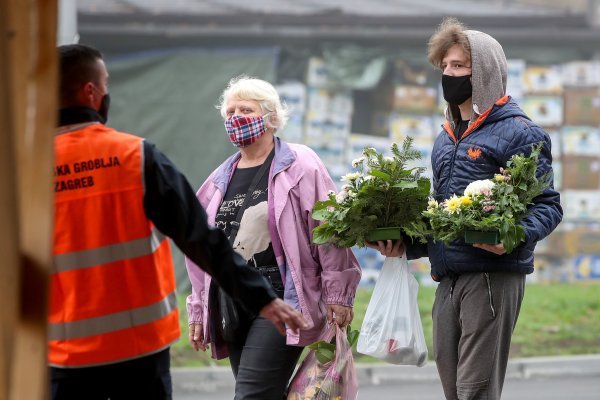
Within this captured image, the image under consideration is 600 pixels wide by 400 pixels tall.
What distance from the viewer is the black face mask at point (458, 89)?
18.8 feet

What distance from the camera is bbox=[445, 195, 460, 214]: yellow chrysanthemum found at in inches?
209

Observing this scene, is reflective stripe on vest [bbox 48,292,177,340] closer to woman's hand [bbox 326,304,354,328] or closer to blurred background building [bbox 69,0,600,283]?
woman's hand [bbox 326,304,354,328]

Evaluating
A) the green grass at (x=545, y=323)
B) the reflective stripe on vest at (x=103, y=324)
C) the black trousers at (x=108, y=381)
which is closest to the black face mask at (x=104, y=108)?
the reflective stripe on vest at (x=103, y=324)

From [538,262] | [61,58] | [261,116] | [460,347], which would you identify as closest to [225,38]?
[538,262]

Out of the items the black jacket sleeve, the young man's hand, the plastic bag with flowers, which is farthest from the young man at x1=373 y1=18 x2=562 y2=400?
the black jacket sleeve

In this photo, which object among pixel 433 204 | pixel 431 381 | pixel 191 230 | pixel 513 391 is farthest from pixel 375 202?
pixel 431 381

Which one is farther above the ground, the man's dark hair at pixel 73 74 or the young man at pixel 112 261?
the man's dark hair at pixel 73 74

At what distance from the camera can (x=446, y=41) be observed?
5824 mm

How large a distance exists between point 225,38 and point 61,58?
9.84 metres

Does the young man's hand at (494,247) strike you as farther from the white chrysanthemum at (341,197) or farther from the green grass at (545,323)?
the green grass at (545,323)

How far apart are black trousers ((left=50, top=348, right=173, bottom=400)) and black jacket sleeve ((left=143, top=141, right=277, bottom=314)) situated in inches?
15.1

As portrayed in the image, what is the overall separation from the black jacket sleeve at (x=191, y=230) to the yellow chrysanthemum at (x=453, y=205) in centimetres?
141

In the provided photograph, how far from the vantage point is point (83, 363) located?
397cm

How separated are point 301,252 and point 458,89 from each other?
1.13 meters
